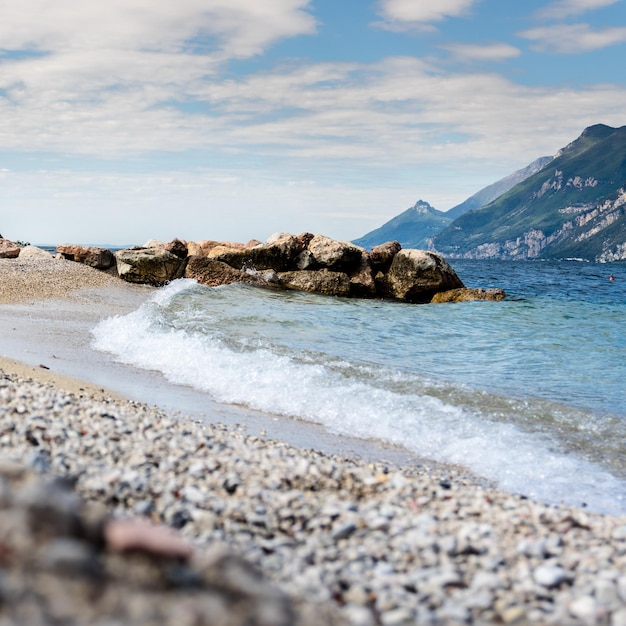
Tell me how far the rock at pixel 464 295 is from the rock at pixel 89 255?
19.9m

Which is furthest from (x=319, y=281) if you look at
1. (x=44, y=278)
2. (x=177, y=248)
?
(x=44, y=278)

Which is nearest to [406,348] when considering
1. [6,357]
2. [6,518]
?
[6,357]

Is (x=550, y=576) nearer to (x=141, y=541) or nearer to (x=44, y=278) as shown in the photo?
(x=141, y=541)

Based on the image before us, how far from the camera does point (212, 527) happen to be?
557cm

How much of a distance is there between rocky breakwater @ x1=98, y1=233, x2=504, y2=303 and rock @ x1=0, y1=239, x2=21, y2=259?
12.2ft

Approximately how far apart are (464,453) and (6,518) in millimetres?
7476

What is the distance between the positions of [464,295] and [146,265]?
60.3 feet

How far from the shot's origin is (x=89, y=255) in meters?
39.1

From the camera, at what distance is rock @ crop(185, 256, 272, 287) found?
38.0 meters

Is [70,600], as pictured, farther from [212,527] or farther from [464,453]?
[464,453]

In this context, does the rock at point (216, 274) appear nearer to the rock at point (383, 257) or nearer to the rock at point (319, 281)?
the rock at point (319, 281)

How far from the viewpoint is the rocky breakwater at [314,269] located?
3778 centimetres

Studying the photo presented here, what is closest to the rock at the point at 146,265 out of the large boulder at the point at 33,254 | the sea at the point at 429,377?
the large boulder at the point at 33,254

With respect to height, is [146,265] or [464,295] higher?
[146,265]
